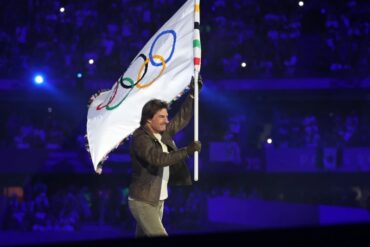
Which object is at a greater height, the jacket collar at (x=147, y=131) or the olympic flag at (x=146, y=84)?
the olympic flag at (x=146, y=84)

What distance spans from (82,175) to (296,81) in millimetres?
6583

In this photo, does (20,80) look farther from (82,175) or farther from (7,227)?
(7,227)

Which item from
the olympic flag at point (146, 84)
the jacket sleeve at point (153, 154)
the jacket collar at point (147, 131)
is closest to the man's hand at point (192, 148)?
the jacket sleeve at point (153, 154)

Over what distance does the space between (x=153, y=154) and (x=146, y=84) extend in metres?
1.32

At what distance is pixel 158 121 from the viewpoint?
5.57 metres

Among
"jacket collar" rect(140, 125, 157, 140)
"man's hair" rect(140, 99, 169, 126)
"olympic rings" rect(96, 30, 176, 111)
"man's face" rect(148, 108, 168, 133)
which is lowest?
"jacket collar" rect(140, 125, 157, 140)

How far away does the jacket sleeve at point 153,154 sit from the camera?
5258mm

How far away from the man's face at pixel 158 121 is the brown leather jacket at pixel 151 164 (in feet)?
0.18

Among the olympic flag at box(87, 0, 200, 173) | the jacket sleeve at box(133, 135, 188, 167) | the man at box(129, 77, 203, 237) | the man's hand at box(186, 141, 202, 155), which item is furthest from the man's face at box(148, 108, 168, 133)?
the olympic flag at box(87, 0, 200, 173)

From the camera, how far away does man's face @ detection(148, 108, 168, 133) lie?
18.2 feet

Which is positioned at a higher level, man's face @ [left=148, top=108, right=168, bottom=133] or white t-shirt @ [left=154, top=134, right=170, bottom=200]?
man's face @ [left=148, top=108, right=168, bottom=133]

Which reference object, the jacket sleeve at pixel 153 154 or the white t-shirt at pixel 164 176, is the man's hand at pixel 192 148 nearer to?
the jacket sleeve at pixel 153 154

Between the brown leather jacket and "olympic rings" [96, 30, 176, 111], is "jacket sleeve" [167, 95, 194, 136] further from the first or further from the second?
"olympic rings" [96, 30, 176, 111]

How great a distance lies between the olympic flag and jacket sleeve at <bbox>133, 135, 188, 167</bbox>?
77 cm
